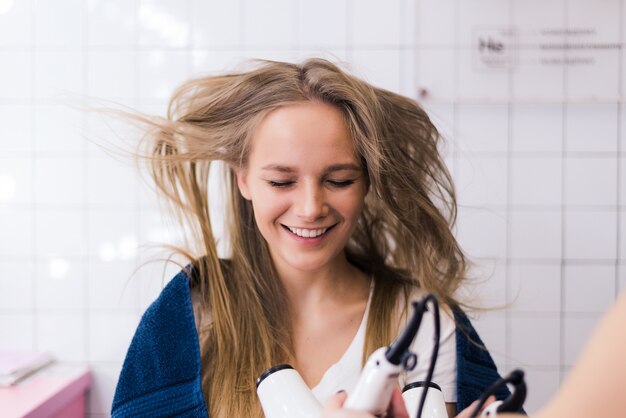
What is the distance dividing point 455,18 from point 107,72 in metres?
0.93

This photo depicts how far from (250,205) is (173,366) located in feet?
1.22

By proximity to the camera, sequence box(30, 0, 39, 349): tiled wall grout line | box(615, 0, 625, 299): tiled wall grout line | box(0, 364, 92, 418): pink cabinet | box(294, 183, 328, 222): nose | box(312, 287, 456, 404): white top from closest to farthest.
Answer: box(294, 183, 328, 222): nose → box(312, 287, 456, 404): white top → box(0, 364, 92, 418): pink cabinet → box(615, 0, 625, 299): tiled wall grout line → box(30, 0, 39, 349): tiled wall grout line

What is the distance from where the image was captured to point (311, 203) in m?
1.19

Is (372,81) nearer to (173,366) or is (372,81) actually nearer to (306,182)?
(306,182)

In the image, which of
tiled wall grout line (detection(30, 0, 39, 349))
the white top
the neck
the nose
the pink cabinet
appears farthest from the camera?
tiled wall grout line (detection(30, 0, 39, 349))

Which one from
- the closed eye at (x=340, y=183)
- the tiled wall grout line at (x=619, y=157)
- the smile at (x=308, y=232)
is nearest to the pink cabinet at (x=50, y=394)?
the smile at (x=308, y=232)

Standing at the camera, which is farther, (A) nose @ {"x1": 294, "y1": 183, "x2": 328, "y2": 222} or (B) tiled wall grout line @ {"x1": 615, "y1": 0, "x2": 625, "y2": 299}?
(B) tiled wall grout line @ {"x1": 615, "y1": 0, "x2": 625, "y2": 299}

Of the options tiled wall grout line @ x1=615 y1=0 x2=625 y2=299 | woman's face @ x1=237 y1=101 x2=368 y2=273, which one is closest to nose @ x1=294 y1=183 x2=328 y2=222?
woman's face @ x1=237 y1=101 x2=368 y2=273

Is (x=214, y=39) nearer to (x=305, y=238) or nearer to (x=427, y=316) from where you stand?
(x=305, y=238)

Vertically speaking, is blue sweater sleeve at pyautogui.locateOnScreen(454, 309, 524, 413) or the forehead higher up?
the forehead

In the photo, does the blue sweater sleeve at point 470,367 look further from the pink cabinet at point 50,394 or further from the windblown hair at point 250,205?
the pink cabinet at point 50,394

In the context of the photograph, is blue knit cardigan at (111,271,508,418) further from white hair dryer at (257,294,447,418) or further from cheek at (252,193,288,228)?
white hair dryer at (257,294,447,418)

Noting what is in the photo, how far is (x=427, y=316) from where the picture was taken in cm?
141

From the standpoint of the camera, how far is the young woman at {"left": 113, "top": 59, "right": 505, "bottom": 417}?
124 cm
